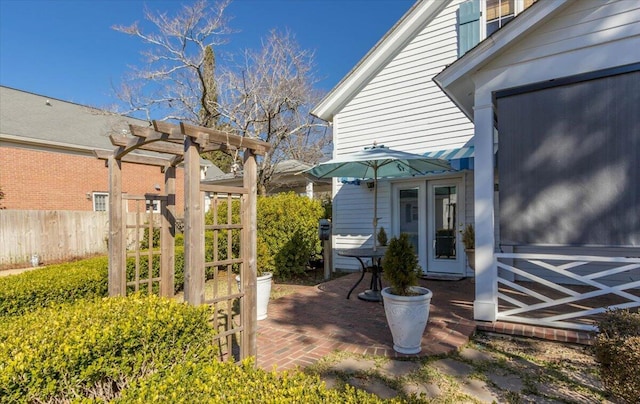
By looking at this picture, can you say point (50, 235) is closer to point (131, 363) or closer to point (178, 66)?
point (178, 66)

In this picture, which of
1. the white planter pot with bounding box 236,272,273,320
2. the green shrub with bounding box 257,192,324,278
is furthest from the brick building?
the white planter pot with bounding box 236,272,273,320

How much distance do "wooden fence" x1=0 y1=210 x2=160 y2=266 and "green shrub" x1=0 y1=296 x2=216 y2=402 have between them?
995cm

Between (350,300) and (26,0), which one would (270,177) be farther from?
(26,0)

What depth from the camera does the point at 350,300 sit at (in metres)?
6.10

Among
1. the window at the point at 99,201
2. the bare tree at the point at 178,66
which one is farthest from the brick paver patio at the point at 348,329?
the window at the point at 99,201

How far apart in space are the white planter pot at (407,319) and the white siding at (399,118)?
467cm

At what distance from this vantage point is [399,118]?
8523 mm

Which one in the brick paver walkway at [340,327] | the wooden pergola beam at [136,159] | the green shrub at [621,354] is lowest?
the brick paver walkway at [340,327]

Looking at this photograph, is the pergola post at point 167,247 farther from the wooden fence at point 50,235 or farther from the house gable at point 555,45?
the wooden fence at point 50,235

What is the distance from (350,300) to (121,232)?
3.83 meters

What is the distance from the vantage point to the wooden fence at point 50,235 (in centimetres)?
1096

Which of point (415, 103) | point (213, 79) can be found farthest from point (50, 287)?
point (213, 79)

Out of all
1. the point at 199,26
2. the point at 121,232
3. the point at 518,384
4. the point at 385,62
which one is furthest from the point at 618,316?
the point at 199,26

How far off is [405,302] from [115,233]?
3.57 meters
